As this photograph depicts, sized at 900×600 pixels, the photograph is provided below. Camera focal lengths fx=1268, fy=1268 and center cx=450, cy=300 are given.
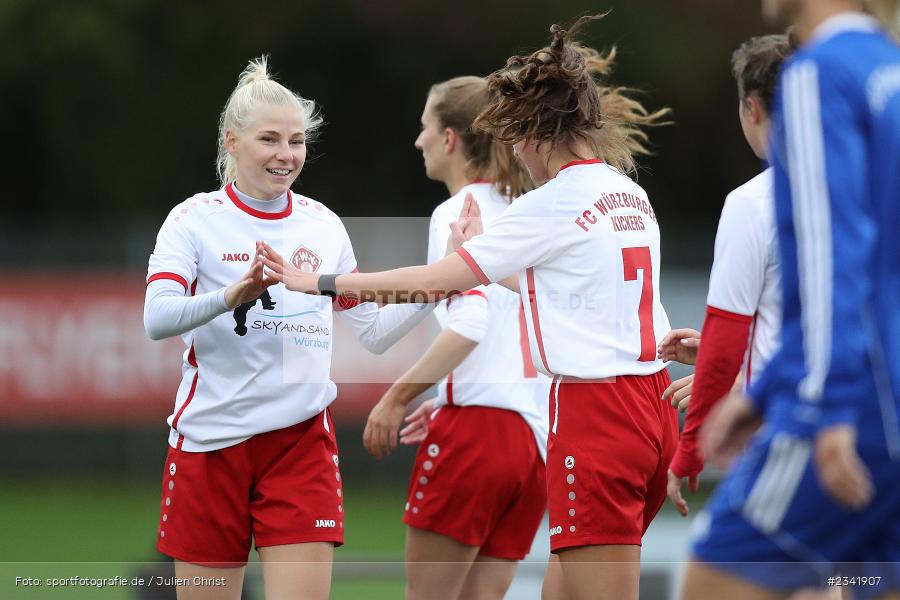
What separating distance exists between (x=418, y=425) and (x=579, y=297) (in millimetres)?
1275

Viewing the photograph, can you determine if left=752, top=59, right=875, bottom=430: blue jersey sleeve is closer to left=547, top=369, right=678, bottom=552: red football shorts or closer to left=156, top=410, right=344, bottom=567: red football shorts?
left=547, top=369, right=678, bottom=552: red football shorts

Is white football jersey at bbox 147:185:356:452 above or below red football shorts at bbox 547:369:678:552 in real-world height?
above

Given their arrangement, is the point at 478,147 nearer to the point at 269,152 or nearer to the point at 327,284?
the point at 269,152

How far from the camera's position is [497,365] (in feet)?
14.9

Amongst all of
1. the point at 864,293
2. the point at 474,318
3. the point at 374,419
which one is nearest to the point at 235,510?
the point at 374,419

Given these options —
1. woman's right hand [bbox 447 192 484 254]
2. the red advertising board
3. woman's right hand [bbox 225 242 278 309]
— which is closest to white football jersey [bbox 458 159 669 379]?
woman's right hand [bbox 447 192 484 254]

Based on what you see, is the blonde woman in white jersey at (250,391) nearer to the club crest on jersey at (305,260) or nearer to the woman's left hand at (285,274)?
the club crest on jersey at (305,260)

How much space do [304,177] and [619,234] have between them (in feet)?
34.1

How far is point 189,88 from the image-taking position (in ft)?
48.3

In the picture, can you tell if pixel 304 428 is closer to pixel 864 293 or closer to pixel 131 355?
pixel 864 293

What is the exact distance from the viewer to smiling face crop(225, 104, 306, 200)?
4.02 meters

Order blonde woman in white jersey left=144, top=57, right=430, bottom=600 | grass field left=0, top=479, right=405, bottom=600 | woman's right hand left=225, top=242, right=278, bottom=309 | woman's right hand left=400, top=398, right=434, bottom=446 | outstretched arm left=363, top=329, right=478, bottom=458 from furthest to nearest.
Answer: grass field left=0, top=479, right=405, bottom=600 → woman's right hand left=400, top=398, right=434, bottom=446 → outstretched arm left=363, top=329, right=478, bottom=458 → blonde woman in white jersey left=144, top=57, right=430, bottom=600 → woman's right hand left=225, top=242, right=278, bottom=309

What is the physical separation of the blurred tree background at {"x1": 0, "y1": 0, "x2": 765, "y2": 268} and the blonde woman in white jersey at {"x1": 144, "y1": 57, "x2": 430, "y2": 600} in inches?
383

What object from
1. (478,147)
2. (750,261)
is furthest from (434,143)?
(750,261)
